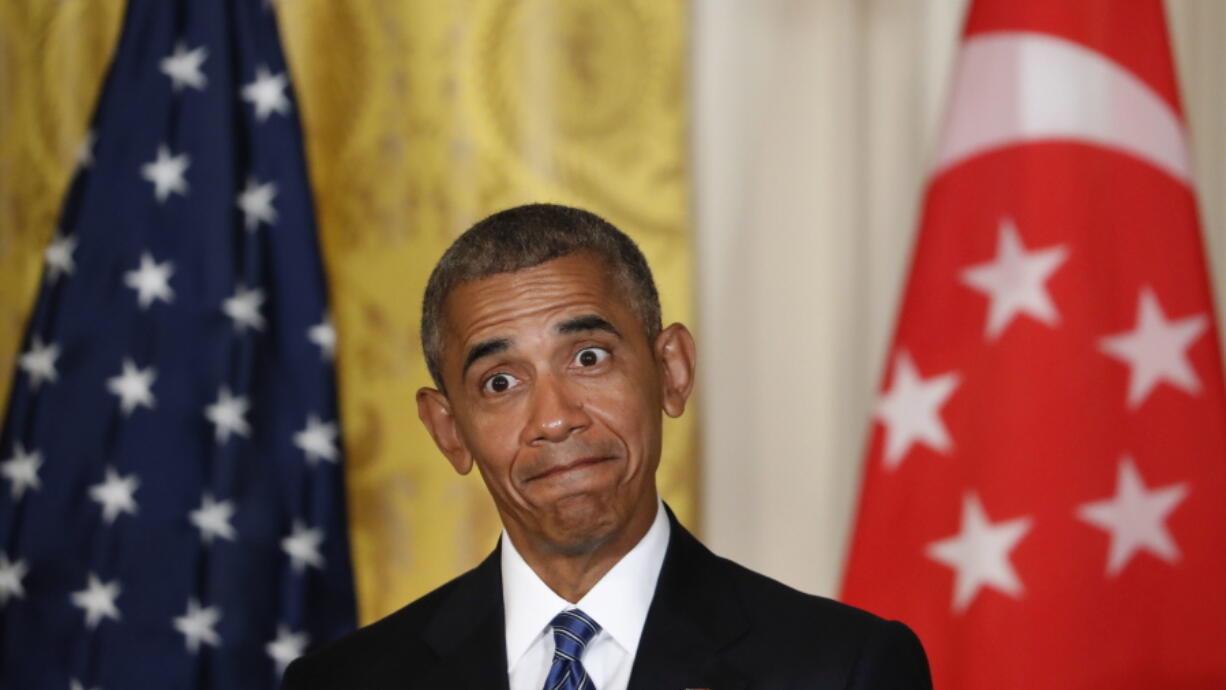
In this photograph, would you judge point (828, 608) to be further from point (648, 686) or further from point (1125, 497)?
point (1125, 497)

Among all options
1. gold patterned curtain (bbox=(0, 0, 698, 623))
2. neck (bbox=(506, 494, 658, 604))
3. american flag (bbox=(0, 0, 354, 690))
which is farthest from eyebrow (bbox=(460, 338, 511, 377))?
gold patterned curtain (bbox=(0, 0, 698, 623))

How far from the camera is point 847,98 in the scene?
3.59 metres

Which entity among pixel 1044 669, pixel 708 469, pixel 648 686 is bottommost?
pixel 648 686

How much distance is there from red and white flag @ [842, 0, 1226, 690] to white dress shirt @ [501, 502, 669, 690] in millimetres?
1182

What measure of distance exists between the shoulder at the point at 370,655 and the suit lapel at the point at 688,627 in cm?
31

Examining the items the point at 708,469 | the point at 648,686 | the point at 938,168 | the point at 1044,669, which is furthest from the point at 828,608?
the point at 708,469

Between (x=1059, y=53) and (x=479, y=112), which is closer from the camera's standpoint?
(x=1059, y=53)

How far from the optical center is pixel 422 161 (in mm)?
3607

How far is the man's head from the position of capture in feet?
6.06

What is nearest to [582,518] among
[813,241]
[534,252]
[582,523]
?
[582,523]

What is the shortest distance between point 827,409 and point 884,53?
0.87m

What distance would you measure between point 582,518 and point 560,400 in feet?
0.49

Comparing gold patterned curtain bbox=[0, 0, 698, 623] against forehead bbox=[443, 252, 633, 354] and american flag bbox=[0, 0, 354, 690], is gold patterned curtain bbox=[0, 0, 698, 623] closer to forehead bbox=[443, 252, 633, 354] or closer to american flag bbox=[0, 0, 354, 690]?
american flag bbox=[0, 0, 354, 690]

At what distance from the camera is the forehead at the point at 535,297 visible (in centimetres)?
187
